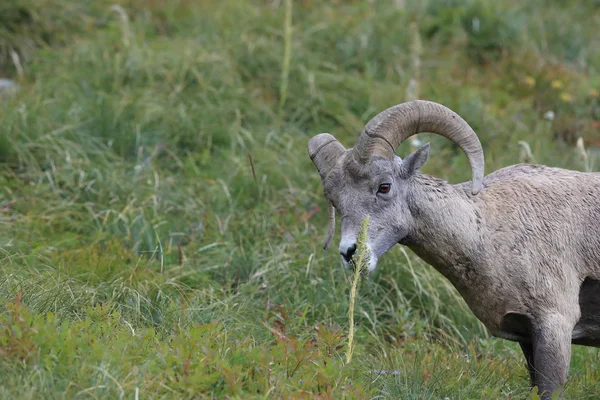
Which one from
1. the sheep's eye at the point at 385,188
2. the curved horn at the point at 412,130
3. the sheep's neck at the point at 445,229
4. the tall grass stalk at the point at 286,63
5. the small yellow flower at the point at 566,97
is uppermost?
the curved horn at the point at 412,130

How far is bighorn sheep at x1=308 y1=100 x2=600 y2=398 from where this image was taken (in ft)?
17.8

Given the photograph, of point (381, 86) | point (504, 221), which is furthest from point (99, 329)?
point (381, 86)

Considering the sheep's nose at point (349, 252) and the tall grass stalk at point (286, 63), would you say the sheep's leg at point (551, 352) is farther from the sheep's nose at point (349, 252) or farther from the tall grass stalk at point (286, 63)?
the tall grass stalk at point (286, 63)

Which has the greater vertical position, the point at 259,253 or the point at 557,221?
the point at 557,221

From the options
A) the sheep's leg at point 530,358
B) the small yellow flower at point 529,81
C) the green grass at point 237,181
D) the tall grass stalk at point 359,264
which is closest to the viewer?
the tall grass stalk at point 359,264

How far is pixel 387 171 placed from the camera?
5.46m

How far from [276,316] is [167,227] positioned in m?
1.70

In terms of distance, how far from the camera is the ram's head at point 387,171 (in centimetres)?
542

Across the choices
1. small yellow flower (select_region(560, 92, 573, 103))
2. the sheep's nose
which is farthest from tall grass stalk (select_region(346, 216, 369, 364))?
small yellow flower (select_region(560, 92, 573, 103))

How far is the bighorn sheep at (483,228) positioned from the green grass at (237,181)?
488mm

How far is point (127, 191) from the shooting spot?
8328mm

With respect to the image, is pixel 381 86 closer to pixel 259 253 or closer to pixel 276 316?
pixel 259 253

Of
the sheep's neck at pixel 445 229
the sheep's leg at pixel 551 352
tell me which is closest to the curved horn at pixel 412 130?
the sheep's neck at pixel 445 229

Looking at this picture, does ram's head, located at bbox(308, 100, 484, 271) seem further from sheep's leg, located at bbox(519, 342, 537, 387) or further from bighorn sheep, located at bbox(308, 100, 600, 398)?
sheep's leg, located at bbox(519, 342, 537, 387)
